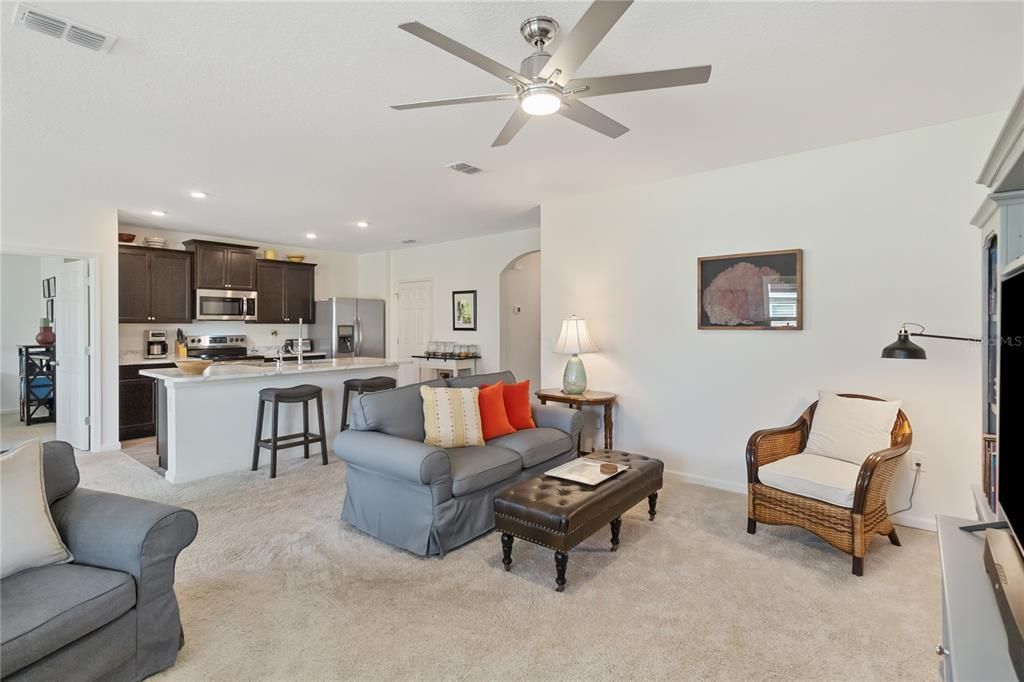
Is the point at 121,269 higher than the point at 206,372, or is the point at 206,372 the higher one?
the point at 121,269

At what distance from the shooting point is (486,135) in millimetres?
3244

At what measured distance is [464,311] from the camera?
723cm

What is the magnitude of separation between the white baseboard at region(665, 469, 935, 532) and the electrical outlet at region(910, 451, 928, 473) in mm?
311

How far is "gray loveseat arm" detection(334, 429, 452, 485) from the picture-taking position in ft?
8.88

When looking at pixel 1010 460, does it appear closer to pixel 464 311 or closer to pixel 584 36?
pixel 584 36

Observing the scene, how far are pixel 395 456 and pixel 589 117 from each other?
202 cm

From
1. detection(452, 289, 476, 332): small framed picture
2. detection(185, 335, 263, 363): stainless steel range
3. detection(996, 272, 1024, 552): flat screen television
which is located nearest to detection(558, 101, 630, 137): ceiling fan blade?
detection(996, 272, 1024, 552): flat screen television

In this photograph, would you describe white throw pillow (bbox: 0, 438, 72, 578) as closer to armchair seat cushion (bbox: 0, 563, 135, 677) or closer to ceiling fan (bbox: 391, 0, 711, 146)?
armchair seat cushion (bbox: 0, 563, 135, 677)

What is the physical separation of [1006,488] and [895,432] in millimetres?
1624

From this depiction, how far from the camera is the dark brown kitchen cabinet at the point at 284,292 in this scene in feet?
23.6

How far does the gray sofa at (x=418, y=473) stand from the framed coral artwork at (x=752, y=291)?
5.44 ft

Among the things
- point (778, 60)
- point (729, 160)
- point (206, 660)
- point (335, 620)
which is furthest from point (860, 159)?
point (206, 660)

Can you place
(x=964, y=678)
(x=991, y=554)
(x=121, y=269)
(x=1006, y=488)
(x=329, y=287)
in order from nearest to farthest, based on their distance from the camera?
(x=964, y=678) < (x=991, y=554) < (x=1006, y=488) < (x=121, y=269) < (x=329, y=287)

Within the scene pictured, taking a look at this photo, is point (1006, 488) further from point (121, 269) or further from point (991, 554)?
point (121, 269)
